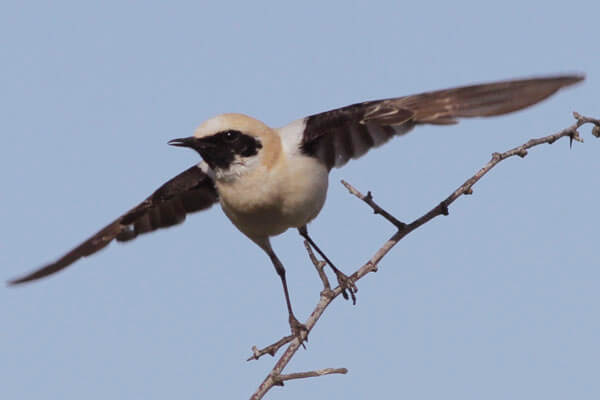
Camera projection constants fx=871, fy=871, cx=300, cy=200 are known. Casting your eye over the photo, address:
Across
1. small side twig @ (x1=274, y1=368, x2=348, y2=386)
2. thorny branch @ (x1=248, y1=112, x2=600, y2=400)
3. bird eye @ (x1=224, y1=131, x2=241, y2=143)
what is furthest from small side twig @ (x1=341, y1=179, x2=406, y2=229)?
small side twig @ (x1=274, y1=368, x2=348, y2=386)

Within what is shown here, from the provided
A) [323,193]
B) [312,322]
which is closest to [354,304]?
[323,193]

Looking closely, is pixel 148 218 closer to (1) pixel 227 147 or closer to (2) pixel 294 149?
(1) pixel 227 147

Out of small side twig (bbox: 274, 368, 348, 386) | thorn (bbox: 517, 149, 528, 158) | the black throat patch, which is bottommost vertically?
small side twig (bbox: 274, 368, 348, 386)

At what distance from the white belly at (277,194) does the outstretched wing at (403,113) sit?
0.25 m

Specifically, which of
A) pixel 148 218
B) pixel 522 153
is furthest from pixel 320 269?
pixel 148 218

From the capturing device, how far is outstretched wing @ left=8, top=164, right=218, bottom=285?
29.9 ft

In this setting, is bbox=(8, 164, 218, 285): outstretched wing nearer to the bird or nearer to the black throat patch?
the bird

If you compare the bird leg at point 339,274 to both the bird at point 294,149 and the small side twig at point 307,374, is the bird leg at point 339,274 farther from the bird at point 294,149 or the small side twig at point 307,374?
the small side twig at point 307,374

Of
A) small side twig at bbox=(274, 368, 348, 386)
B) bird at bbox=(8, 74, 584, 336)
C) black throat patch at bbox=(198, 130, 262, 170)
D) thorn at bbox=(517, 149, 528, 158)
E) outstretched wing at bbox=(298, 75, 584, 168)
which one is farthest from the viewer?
black throat patch at bbox=(198, 130, 262, 170)

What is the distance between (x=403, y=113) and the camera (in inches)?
296

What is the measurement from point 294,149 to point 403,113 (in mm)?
1215

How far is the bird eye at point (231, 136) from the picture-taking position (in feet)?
26.1

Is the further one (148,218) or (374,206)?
(148,218)

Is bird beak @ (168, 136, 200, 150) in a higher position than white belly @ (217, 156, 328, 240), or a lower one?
higher
